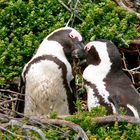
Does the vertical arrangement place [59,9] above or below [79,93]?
above

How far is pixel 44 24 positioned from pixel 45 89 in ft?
2.84

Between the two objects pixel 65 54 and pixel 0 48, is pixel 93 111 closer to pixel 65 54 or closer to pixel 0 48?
pixel 65 54

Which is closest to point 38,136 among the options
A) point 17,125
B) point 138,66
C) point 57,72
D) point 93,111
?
point 17,125

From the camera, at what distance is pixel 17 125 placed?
11.5ft

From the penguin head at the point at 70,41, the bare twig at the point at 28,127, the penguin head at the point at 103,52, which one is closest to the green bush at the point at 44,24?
the penguin head at the point at 70,41

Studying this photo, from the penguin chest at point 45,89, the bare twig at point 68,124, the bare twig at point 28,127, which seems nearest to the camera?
the bare twig at point 28,127

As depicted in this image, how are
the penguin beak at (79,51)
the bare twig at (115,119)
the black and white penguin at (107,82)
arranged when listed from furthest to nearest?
the penguin beak at (79,51) < the black and white penguin at (107,82) < the bare twig at (115,119)

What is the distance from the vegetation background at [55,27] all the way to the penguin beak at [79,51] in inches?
13.9

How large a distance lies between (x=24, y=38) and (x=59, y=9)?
0.51m

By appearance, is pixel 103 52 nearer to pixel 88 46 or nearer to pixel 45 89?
pixel 88 46

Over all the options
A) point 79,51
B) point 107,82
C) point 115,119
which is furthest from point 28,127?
point 79,51

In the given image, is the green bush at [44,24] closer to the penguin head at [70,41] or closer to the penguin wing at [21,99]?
the penguin wing at [21,99]

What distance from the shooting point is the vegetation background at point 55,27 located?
212 inches

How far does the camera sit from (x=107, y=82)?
4.96 metres
